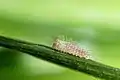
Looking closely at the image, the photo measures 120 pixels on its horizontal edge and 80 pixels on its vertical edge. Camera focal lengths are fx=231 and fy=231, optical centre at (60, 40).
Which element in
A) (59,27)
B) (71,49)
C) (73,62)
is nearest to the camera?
(73,62)

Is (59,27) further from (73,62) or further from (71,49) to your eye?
(73,62)

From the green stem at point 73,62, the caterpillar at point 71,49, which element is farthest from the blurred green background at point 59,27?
the green stem at point 73,62

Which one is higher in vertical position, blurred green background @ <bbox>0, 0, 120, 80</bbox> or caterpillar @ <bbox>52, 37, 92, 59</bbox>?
blurred green background @ <bbox>0, 0, 120, 80</bbox>

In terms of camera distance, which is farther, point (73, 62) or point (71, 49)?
point (71, 49)

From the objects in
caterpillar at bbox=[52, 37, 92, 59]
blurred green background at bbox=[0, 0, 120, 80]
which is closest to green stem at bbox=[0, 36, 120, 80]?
caterpillar at bbox=[52, 37, 92, 59]

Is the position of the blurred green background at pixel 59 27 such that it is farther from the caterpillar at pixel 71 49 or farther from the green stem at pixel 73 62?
the green stem at pixel 73 62

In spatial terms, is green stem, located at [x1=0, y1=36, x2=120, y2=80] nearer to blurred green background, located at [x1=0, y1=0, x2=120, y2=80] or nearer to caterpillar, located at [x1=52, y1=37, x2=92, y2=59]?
caterpillar, located at [x1=52, y1=37, x2=92, y2=59]

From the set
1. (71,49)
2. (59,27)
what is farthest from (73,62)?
(59,27)

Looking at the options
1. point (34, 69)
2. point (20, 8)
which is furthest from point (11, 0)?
point (34, 69)

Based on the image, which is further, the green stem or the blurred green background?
the blurred green background
